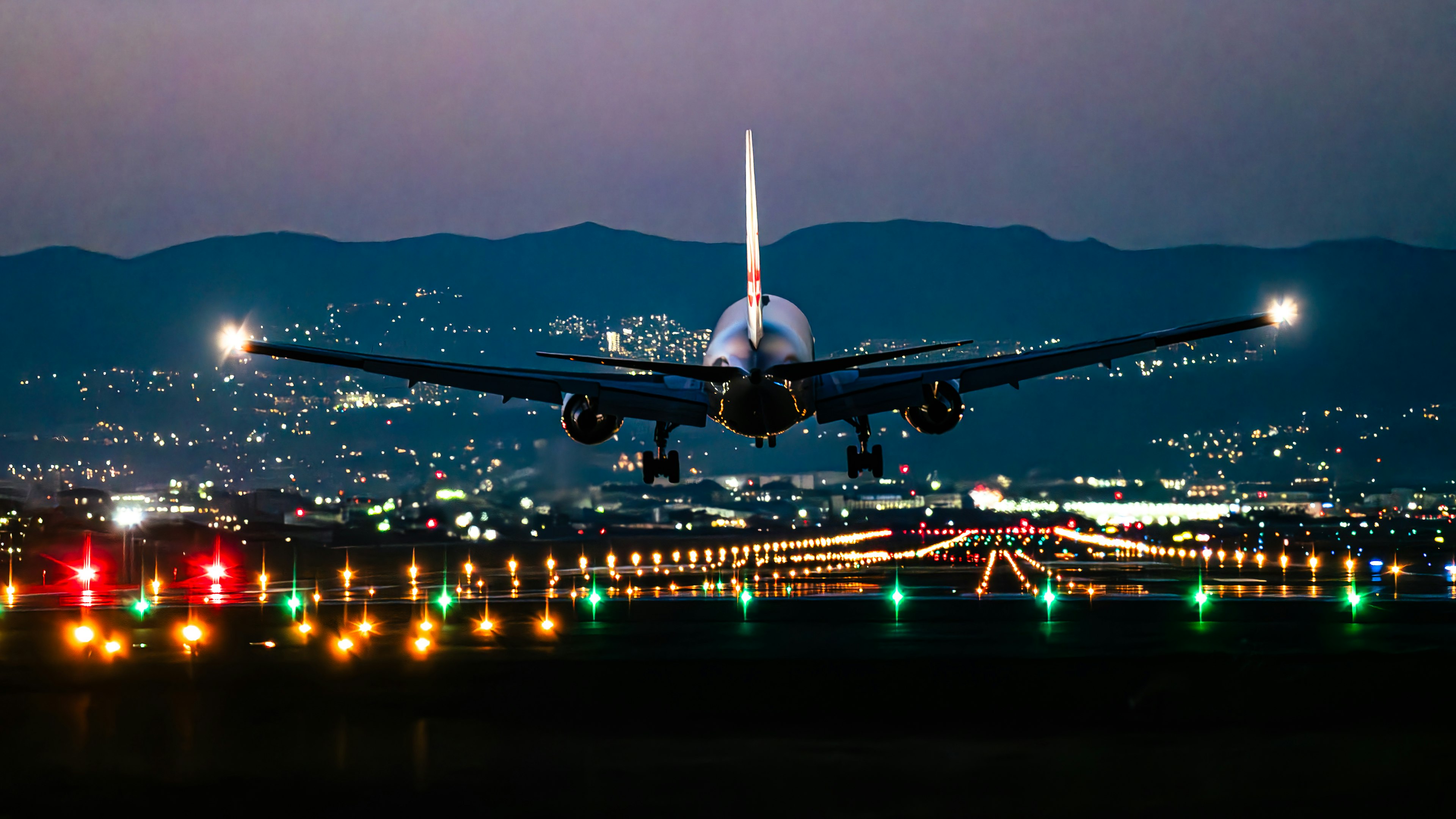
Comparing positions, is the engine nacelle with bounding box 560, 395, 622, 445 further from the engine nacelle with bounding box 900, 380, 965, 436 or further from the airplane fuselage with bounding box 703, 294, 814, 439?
the engine nacelle with bounding box 900, 380, 965, 436

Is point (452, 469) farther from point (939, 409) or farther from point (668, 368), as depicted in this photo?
point (668, 368)

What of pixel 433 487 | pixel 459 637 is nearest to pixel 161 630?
pixel 459 637

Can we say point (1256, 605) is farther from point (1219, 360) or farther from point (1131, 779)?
point (1219, 360)

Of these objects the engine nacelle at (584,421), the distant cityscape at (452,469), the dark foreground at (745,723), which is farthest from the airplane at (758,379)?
the distant cityscape at (452,469)

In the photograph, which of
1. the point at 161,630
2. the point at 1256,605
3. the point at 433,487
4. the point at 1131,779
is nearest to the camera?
the point at 1131,779

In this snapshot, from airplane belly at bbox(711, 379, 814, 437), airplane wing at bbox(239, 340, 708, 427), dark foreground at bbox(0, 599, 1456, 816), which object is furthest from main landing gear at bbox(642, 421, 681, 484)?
dark foreground at bbox(0, 599, 1456, 816)
